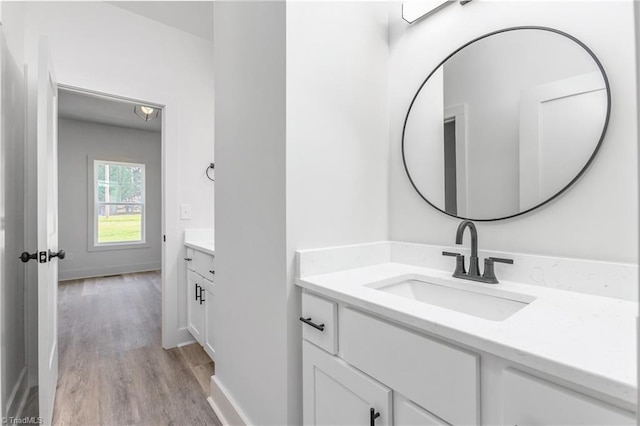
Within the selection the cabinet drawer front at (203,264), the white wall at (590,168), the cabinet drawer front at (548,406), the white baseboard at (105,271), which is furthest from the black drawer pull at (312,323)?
the white baseboard at (105,271)

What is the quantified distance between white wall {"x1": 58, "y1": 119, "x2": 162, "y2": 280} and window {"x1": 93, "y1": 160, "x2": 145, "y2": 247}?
101 mm

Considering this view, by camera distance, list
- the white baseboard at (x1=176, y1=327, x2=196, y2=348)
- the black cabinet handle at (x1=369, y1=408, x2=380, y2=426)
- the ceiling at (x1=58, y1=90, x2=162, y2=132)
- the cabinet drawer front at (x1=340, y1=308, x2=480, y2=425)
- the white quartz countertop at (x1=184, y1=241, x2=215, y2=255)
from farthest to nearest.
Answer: the ceiling at (x1=58, y1=90, x2=162, y2=132)
the white baseboard at (x1=176, y1=327, x2=196, y2=348)
the white quartz countertop at (x1=184, y1=241, x2=215, y2=255)
the black cabinet handle at (x1=369, y1=408, x2=380, y2=426)
the cabinet drawer front at (x1=340, y1=308, x2=480, y2=425)

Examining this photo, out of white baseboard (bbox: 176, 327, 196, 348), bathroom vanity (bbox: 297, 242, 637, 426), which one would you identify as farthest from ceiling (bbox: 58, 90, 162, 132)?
bathroom vanity (bbox: 297, 242, 637, 426)

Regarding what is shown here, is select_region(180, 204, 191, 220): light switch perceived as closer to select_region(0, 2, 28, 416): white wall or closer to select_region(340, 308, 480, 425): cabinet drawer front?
select_region(0, 2, 28, 416): white wall

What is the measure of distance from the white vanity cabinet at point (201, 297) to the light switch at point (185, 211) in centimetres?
27

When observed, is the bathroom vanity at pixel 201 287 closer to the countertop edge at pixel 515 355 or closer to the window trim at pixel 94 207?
the countertop edge at pixel 515 355

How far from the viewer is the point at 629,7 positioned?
855 mm

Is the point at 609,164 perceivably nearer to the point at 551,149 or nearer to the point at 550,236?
the point at 551,149

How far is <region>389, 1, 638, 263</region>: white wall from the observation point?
2.80 feet

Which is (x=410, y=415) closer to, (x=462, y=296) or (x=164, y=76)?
(x=462, y=296)

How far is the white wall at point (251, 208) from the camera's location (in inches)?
44.2

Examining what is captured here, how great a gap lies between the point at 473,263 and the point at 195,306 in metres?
2.08

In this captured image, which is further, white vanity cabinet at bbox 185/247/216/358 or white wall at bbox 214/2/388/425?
white vanity cabinet at bbox 185/247/216/358

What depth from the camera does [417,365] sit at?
719mm
